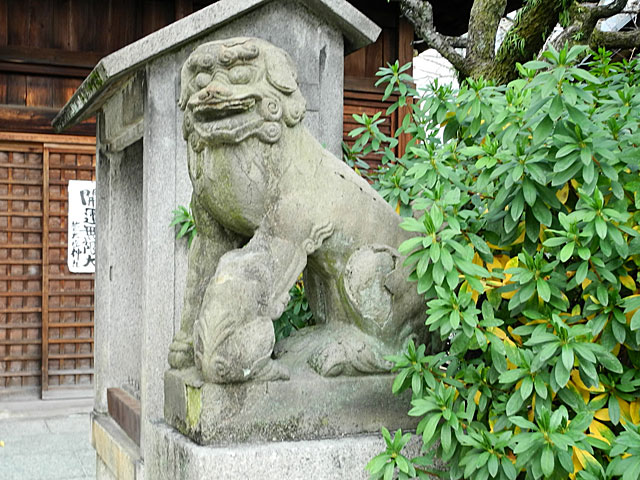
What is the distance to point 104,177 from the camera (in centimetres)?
471

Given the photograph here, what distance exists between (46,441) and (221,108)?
4.52 metres

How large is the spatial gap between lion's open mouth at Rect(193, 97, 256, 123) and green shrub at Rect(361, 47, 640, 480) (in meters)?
0.67

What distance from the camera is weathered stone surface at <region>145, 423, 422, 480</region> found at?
262 cm

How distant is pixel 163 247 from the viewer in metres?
3.77

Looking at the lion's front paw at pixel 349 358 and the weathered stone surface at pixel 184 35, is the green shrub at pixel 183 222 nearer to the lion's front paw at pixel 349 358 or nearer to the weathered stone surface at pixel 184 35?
the weathered stone surface at pixel 184 35

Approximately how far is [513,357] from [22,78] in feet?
19.8

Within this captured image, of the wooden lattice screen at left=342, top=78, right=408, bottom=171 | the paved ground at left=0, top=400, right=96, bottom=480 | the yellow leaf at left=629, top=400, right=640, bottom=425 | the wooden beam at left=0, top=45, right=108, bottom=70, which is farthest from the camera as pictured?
the wooden lattice screen at left=342, top=78, right=408, bottom=171

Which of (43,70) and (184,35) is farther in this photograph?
(43,70)

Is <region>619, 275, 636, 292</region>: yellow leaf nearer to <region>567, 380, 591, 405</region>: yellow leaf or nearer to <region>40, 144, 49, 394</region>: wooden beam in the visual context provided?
<region>567, 380, 591, 405</region>: yellow leaf

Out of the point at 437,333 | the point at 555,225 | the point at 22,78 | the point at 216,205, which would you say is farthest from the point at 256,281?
the point at 22,78

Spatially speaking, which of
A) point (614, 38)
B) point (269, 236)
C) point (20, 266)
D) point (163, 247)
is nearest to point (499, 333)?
point (269, 236)

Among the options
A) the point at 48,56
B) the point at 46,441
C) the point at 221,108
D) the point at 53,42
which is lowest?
the point at 46,441

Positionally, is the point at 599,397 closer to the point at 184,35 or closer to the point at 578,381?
the point at 578,381

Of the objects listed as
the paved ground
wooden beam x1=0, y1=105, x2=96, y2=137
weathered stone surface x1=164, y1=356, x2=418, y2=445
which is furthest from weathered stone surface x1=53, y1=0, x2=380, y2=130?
wooden beam x1=0, y1=105, x2=96, y2=137
